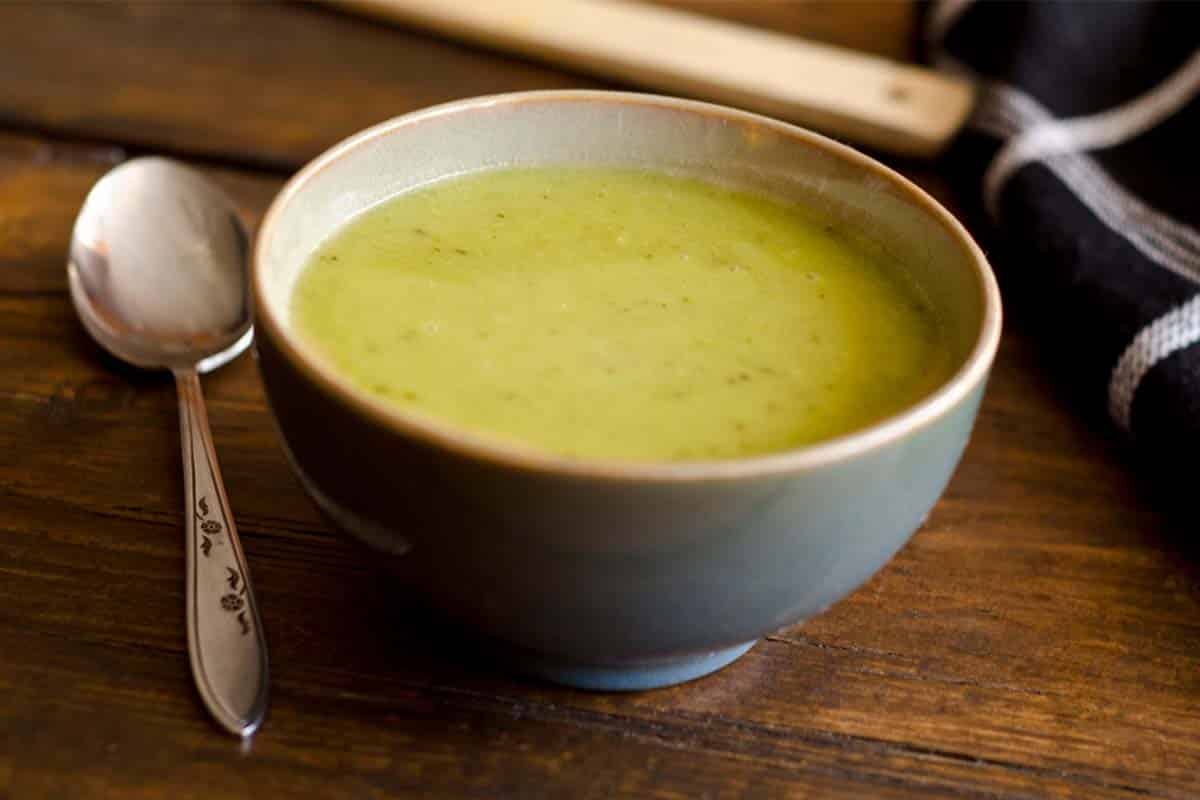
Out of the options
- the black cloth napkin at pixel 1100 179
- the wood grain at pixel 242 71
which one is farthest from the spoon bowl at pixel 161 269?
the black cloth napkin at pixel 1100 179

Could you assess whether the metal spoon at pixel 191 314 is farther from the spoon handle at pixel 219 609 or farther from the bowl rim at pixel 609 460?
the bowl rim at pixel 609 460

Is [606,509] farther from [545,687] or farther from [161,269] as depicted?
[161,269]

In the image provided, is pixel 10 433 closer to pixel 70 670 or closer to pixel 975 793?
pixel 70 670

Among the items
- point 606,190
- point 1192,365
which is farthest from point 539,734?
point 1192,365

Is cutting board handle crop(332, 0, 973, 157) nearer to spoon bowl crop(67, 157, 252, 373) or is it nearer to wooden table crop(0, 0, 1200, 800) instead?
wooden table crop(0, 0, 1200, 800)

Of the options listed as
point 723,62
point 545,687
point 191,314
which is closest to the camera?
point 545,687

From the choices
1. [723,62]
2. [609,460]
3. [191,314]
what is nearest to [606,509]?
[609,460]

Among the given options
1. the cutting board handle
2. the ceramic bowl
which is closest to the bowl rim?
the ceramic bowl
